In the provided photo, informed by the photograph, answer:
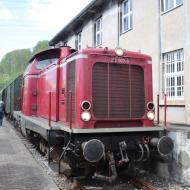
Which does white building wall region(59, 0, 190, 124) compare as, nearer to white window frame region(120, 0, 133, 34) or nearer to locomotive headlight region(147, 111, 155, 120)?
white window frame region(120, 0, 133, 34)

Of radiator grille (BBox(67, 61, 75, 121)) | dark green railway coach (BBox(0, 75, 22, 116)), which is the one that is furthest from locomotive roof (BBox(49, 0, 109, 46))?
radiator grille (BBox(67, 61, 75, 121))

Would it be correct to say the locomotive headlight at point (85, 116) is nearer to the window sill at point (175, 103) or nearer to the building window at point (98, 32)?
the window sill at point (175, 103)

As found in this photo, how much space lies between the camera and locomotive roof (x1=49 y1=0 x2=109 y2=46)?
57.8 ft

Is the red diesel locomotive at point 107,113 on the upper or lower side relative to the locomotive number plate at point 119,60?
lower

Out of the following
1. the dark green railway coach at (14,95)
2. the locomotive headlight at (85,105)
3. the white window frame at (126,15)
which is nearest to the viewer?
the locomotive headlight at (85,105)

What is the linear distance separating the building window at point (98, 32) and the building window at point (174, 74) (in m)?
6.87

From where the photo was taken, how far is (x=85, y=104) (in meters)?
7.13

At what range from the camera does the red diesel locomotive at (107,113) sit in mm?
7020

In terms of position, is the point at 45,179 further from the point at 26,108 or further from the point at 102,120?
the point at 26,108

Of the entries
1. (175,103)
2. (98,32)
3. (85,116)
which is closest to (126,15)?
(98,32)

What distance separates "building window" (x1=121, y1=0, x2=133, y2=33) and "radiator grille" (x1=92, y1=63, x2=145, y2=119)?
25.7 ft

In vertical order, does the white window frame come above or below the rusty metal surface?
above

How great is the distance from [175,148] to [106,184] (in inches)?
65.6

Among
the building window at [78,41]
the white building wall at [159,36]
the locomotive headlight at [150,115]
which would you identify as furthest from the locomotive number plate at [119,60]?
the building window at [78,41]
